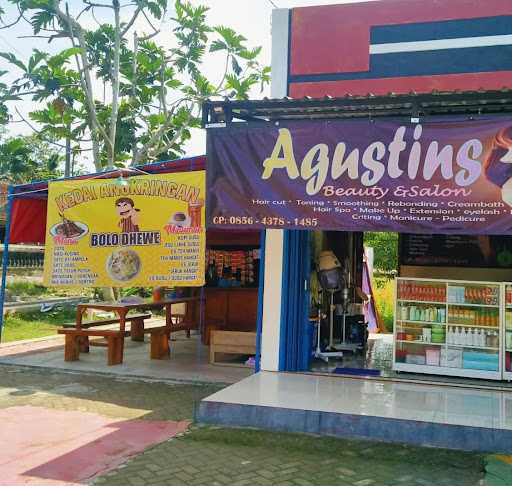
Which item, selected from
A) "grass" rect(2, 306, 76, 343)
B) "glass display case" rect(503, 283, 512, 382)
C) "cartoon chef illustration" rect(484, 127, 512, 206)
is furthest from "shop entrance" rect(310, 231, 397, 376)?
"grass" rect(2, 306, 76, 343)

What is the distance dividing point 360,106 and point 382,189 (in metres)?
1.09

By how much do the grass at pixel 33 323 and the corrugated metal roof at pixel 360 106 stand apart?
7.39m

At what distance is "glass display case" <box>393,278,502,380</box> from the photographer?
7.66 metres

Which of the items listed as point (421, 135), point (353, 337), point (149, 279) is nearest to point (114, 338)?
point (149, 279)

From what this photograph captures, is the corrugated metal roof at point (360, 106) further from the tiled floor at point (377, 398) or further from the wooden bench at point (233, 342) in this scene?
the wooden bench at point (233, 342)

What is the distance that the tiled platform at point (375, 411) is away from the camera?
524cm

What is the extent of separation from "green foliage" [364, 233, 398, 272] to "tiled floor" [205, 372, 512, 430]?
15.8m

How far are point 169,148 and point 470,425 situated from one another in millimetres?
16536

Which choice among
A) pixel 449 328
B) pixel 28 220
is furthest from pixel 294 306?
pixel 28 220

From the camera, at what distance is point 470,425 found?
521cm

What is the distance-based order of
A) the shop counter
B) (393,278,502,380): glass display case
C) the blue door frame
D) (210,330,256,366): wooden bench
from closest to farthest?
(393,278,502,380): glass display case
the blue door frame
(210,330,256,366): wooden bench
the shop counter

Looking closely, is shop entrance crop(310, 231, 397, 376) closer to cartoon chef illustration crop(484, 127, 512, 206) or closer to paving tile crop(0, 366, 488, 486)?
paving tile crop(0, 366, 488, 486)

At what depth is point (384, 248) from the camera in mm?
22703

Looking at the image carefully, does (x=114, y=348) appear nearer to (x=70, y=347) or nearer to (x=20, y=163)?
(x=70, y=347)
